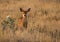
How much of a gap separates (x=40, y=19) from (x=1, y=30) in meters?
2.73

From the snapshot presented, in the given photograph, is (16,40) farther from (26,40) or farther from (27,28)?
(27,28)

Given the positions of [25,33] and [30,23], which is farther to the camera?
[30,23]

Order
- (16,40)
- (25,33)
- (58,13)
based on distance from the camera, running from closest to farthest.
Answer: (16,40) < (25,33) < (58,13)

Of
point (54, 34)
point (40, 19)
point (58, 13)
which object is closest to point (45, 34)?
point (54, 34)

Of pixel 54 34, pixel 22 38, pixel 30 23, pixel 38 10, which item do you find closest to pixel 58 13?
pixel 38 10

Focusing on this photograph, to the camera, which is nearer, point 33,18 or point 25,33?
point 25,33

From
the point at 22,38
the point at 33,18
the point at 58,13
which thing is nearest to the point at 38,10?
the point at 58,13

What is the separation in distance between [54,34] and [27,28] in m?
1.08

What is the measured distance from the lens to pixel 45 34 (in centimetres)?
958

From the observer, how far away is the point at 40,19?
466 inches

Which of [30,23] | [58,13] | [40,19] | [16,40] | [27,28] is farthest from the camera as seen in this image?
[58,13]

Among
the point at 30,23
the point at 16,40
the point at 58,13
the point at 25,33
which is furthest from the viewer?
the point at 58,13

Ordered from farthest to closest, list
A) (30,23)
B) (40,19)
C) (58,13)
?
(58,13) < (40,19) < (30,23)

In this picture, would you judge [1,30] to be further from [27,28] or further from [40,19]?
[40,19]
